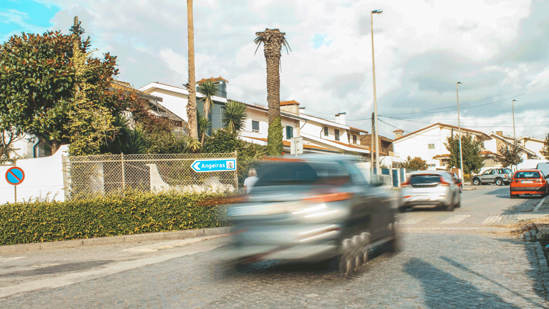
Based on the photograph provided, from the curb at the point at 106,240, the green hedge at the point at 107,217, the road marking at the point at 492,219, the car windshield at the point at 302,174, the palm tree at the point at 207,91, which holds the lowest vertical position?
the curb at the point at 106,240

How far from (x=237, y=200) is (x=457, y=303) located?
2.89 m

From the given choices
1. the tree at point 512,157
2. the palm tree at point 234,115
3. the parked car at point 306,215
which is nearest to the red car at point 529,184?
the palm tree at point 234,115

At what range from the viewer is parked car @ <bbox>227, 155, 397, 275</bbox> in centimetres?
521

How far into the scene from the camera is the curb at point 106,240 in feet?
34.3

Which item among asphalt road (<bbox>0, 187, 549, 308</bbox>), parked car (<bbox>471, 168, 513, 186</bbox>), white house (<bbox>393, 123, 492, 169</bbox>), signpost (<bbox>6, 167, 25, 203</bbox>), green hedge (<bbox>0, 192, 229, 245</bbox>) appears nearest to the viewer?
asphalt road (<bbox>0, 187, 549, 308</bbox>)

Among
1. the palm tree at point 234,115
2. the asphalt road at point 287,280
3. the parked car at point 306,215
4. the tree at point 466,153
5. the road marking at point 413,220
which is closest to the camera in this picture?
the asphalt road at point 287,280

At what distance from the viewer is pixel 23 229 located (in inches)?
424

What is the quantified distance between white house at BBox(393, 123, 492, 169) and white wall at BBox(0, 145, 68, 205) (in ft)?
185

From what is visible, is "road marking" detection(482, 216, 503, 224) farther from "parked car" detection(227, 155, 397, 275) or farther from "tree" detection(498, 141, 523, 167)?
"tree" detection(498, 141, 523, 167)

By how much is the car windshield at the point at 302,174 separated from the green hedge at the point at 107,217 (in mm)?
6215

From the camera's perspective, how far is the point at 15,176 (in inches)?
454

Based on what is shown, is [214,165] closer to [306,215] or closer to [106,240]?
[106,240]

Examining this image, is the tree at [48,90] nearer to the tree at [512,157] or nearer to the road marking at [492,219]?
the road marking at [492,219]

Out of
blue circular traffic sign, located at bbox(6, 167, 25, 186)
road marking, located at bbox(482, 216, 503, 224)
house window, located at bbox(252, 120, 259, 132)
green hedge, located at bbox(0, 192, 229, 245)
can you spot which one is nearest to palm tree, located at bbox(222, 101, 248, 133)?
house window, located at bbox(252, 120, 259, 132)
